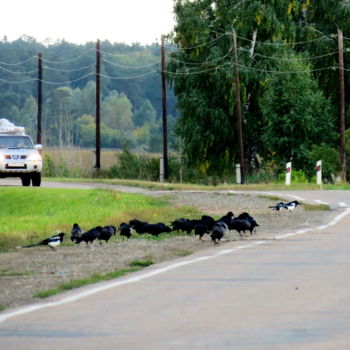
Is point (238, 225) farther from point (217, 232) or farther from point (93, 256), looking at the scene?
point (93, 256)

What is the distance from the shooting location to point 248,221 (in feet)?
68.8

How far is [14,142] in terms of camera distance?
46.5 meters

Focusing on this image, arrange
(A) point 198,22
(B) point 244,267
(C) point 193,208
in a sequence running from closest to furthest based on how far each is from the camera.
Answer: (B) point 244,267 → (C) point 193,208 → (A) point 198,22

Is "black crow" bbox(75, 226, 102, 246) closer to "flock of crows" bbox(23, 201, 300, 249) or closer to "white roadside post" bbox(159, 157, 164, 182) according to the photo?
"flock of crows" bbox(23, 201, 300, 249)

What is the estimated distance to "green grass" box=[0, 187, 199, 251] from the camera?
22844 millimetres

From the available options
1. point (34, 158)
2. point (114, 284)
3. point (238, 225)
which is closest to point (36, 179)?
point (34, 158)

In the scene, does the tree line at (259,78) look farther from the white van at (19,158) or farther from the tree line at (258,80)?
the white van at (19,158)

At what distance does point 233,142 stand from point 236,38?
19.8 ft

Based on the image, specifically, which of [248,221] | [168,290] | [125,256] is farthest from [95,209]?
[168,290]

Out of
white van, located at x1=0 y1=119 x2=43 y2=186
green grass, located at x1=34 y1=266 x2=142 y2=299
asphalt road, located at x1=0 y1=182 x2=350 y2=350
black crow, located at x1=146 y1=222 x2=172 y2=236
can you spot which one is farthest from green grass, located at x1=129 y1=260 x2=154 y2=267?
white van, located at x1=0 y1=119 x2=43 y2=186

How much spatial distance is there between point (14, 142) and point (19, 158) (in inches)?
41.2

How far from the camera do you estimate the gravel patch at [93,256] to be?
43.7ft

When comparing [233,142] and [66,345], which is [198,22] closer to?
[233,142]

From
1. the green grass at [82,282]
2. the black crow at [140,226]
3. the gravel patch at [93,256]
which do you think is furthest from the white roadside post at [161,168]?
the green grass at [82,282]
